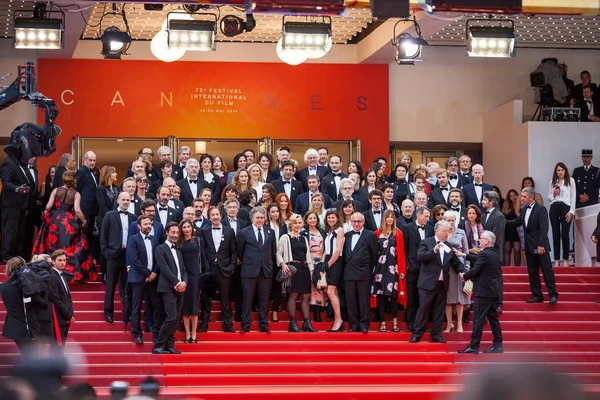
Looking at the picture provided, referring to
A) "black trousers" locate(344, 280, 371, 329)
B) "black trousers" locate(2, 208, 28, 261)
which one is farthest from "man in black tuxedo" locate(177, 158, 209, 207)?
"black trousers" locate(344, 280, 371, 329)

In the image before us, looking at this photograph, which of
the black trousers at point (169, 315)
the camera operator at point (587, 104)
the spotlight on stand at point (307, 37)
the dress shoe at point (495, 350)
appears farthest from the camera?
the camera operator at point (587, 104)

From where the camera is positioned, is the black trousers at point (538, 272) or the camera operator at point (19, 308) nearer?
the camera operator at point (19, 308)

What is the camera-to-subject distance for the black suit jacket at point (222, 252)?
11.9m

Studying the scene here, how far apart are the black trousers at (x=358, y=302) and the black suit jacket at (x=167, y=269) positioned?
2250mm

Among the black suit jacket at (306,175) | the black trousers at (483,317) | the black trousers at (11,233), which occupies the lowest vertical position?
the black trousers at (483,317)

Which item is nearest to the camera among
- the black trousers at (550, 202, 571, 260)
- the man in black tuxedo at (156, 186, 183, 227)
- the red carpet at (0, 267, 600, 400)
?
the red carpet at (0, 267, 600, 400)

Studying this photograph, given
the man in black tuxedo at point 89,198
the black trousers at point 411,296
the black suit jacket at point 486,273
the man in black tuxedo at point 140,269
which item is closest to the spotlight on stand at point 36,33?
the man in black tuxedo at point 140,269

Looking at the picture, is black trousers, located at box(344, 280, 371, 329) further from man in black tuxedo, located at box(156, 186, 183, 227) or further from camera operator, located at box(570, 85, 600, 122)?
camera operator, located at box(570, 85, 600, 122)

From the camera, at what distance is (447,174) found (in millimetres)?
14188

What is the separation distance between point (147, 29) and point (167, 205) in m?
6.68

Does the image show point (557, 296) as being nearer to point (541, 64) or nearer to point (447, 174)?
point (447, 174)

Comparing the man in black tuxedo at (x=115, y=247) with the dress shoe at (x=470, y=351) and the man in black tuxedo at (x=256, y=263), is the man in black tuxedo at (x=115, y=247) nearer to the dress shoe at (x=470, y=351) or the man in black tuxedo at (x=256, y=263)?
the man in black tuxedo at (x=256, y=263)

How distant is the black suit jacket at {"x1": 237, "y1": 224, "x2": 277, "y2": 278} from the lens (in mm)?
12008

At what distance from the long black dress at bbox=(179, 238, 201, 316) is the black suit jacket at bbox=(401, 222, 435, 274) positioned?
287cm
